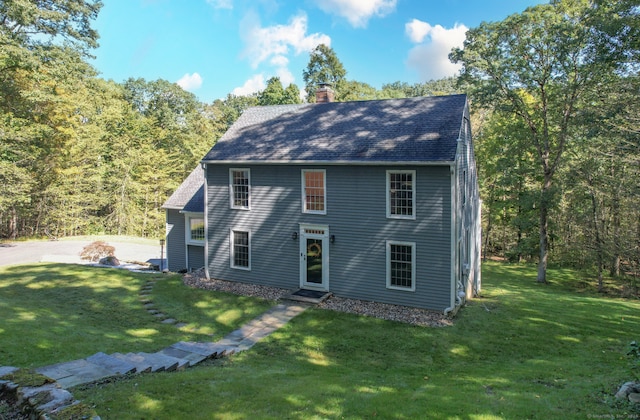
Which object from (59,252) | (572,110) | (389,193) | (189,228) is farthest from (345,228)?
(59,252)

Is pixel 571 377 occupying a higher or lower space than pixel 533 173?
lower

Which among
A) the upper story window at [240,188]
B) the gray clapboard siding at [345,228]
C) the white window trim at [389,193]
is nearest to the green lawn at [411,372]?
the gray clapboard siding at [345,228]

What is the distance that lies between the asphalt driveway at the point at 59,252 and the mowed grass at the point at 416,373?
16.7 meters

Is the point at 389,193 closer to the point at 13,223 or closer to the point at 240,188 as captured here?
the point at 240,188

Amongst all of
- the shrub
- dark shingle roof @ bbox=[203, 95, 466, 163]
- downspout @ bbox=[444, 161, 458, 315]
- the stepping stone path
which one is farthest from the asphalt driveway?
downspout @ bbox=[444, 161, 458, 315]

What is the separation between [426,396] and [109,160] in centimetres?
4006

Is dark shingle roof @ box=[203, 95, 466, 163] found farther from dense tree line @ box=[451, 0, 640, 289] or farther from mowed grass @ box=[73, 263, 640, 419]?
dense tree line @ box=[451, 0, 640, 289]

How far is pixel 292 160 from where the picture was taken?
50.6 ft

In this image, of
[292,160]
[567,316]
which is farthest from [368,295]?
[567,316]

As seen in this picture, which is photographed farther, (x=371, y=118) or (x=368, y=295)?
(x=371, y=118)

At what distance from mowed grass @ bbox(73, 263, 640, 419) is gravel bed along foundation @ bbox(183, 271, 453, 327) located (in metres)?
0.48

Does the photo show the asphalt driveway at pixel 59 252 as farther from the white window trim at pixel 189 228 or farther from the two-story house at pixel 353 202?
the two-story house at pixel 353 202

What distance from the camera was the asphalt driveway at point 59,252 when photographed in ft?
76.2

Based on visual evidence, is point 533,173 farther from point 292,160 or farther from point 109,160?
point 109,160
